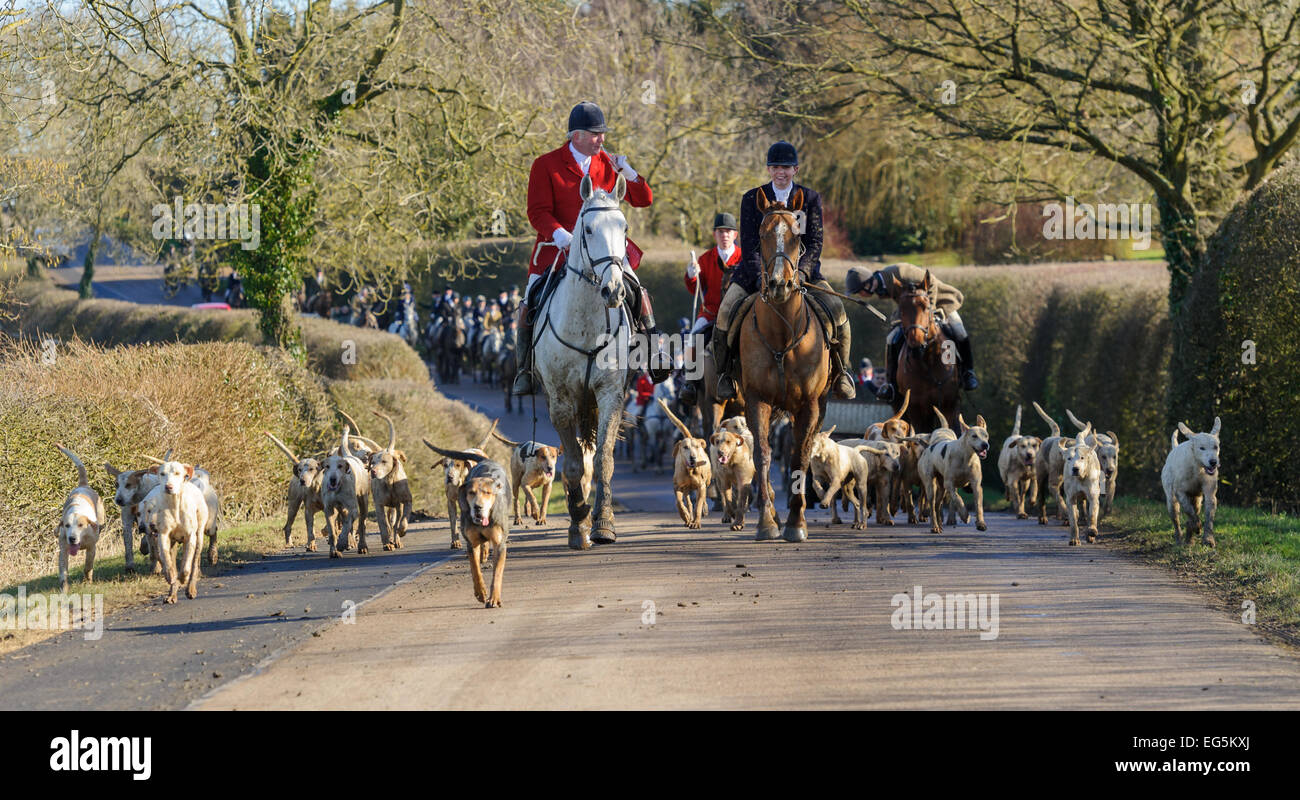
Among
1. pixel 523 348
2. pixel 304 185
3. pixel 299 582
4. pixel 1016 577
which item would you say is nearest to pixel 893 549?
pixel 1016 577

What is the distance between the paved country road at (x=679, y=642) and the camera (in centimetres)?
722

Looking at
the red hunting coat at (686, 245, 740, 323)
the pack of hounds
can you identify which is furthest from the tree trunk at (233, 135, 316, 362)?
the red hunting coat at (686, 245, 740, 323)

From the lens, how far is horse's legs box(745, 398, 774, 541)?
513 inches

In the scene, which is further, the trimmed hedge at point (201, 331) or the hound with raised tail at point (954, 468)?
the trimmed hedge at point (201, 331)

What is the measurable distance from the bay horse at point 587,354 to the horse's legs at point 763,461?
4.17 feet

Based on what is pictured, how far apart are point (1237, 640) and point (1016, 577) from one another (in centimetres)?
239

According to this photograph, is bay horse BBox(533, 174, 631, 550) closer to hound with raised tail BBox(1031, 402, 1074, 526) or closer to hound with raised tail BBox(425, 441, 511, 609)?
hound with raised tail BBox(425, 441, 511, 609)

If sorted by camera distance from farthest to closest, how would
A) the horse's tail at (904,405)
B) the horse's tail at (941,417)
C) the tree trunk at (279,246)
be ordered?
the tree trunk at (279,246) < the horse's tail at (904,405) < the horse's tail at (941,417)

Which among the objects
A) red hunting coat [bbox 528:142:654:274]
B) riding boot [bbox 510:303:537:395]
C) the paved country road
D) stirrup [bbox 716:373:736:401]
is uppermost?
red hunting coat [bbox 528:142:654:274]

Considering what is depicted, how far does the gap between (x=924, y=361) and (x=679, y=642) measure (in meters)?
8.95

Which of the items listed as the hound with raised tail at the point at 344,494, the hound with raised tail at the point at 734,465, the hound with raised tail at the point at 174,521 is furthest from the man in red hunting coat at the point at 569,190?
the hound with raised tail at the point at 174,521

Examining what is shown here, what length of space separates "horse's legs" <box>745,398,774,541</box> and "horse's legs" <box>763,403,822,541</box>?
0.26 ft

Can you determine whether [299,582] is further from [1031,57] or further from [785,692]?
[1031,57]

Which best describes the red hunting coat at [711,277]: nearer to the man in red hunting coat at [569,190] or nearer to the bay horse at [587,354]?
the man in red hunting coat at [569,190]
